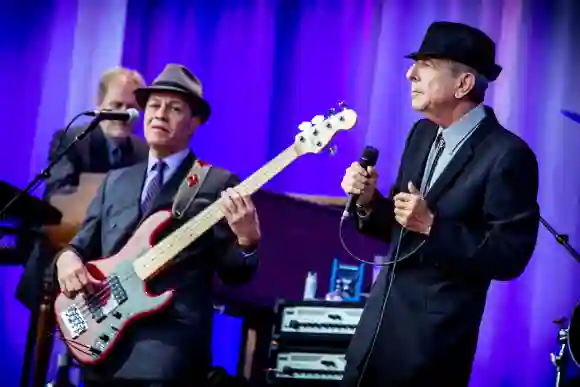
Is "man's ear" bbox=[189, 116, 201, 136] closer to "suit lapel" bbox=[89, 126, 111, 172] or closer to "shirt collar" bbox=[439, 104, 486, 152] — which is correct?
"suit lapel" bbox=[89, 126, 111, 172]

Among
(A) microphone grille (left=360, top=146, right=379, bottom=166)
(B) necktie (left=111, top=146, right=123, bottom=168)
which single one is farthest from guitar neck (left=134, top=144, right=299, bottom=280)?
(B) necktie (left=111, top=146, right=123, bottom=168)

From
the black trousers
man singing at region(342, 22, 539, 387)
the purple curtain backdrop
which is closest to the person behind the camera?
man singing at region(342, 22, 539, 387)

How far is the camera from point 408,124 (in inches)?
165

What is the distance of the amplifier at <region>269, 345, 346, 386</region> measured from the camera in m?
3.29

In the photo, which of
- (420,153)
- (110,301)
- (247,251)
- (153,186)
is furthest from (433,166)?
(110,301)

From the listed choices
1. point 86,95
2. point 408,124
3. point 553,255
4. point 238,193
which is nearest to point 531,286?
point 553,255

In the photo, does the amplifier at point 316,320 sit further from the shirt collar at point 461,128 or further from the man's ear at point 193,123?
the shirt collar at point 461,128

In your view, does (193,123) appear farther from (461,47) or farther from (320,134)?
(461,47)

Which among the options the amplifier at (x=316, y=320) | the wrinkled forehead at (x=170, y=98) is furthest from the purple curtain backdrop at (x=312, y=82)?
the wrinkled forehead at (x=170, y=98)

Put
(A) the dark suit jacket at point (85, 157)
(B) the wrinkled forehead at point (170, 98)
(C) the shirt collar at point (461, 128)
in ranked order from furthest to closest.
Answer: (A) the dark suit jacket at point (85, 157), (B) the wrinkled forehead at point (170, 98), (C) the shirt collar at point (461, 128)

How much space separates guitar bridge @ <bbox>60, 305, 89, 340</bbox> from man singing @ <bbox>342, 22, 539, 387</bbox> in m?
1.11

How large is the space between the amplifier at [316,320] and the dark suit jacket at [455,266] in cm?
98

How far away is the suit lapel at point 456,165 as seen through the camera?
2.31 meters

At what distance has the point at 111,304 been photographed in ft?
9.82
